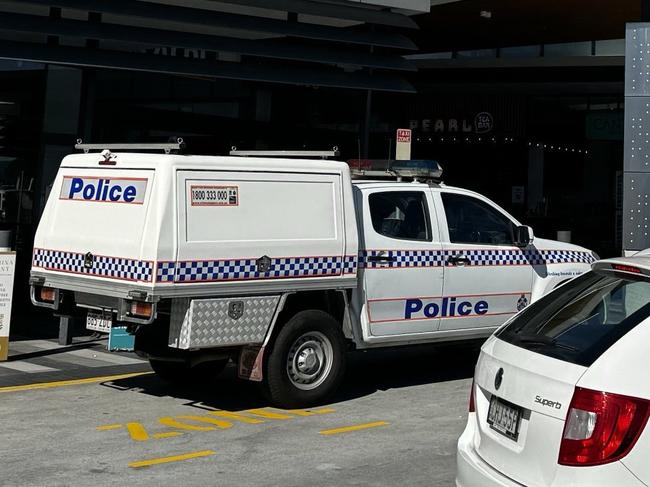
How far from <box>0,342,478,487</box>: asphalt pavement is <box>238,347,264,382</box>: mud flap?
0.33 m

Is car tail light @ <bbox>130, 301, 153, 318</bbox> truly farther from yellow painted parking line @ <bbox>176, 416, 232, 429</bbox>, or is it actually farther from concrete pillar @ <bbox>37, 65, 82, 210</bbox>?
concrete pillar @ <bbox>37, 65, 82, 210</bbox>

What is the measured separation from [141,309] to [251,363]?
1.11m

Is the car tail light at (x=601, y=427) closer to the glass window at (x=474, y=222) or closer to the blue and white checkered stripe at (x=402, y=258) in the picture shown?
the blue and white checkered stripe at (x=402, y=258)

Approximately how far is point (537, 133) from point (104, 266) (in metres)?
23.5

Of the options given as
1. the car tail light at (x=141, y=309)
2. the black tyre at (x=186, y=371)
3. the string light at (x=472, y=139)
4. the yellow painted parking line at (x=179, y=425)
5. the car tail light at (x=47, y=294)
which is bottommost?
the yellow painted parking line at (x=179, y=425)

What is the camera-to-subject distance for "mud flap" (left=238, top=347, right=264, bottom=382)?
29.4 ft

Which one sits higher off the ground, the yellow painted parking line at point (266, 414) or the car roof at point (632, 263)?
the car roof at point (632, 263)

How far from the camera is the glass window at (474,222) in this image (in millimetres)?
10398

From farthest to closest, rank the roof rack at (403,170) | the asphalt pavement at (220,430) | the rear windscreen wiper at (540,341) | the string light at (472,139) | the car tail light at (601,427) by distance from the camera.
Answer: the string light at (472,139), the roof rack at (403,170), the asphalt pavement at (220,430), the rear windscreen wiper at (540,341), the car tail light at (601,427)

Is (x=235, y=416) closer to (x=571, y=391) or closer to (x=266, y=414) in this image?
(x=266, y=414)

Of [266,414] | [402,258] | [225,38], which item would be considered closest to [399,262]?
[402,258]

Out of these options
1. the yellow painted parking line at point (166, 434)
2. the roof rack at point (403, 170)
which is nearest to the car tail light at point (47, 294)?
the yellow painted parking line at point (166, 434)

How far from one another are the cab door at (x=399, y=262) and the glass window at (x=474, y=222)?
265 mm

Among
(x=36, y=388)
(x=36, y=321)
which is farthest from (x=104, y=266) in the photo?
(x=36, y=321)
